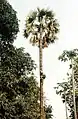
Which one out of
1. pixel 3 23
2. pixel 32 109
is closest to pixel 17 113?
pixel 32 109

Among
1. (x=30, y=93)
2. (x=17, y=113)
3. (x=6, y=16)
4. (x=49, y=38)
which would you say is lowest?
(x=17, y=113)

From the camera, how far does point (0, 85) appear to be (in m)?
33.9

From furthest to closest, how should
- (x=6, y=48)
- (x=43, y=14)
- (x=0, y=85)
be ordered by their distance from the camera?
(x=6, y=48) → (x=0, y=85) → (x=43, y=14)

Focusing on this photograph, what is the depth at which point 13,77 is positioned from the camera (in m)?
34.3

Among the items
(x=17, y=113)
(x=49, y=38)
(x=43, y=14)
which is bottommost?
(x=17, y=113)

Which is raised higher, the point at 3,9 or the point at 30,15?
the point at 3,9

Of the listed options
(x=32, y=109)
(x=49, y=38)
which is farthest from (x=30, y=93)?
(x=49, y=38)

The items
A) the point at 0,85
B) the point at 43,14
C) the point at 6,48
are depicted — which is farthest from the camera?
the point at 6,48

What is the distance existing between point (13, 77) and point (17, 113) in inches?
159

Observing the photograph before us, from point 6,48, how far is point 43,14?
26.9 ft

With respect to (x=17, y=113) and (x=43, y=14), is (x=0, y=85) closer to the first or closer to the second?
(x=17, y=113)

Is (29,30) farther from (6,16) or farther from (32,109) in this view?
(32,109)

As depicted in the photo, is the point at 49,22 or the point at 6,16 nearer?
the point at 49,22

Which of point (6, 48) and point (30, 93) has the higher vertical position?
point (6, 48)
